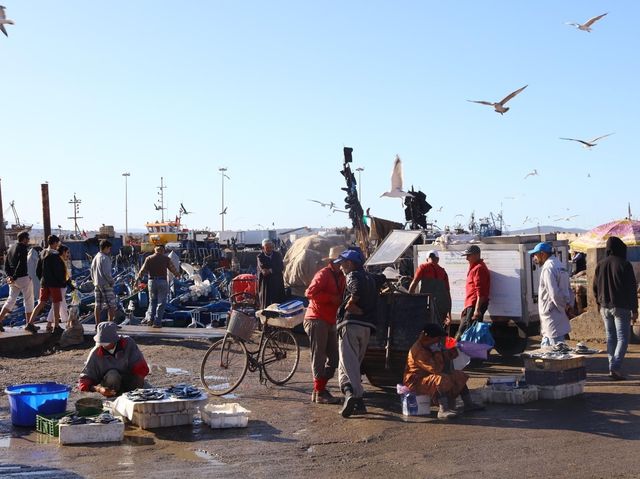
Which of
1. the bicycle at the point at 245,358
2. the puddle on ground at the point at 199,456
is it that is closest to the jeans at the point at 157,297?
the bicycle at the point at 245,358

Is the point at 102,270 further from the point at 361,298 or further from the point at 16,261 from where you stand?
the point at 361,298

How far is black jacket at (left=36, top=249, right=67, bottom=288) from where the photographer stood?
14859mm

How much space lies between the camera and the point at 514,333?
13.1 meters

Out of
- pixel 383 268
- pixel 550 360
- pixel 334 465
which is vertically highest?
pixel 383 268

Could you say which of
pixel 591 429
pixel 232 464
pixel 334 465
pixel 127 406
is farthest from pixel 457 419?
pixel 127 406

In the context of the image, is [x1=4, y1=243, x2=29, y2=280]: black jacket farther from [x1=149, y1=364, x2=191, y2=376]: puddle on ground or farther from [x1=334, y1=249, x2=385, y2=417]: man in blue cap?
[x1=334, y1=249, x2=385, y2=417]: man in blue cap

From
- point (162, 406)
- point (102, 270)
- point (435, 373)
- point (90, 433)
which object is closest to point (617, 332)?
point (435, 373)

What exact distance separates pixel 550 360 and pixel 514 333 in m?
3.66

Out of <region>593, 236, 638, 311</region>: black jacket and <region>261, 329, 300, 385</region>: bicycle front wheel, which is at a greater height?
<region>593, 236, 638, 311</region>: black jacket

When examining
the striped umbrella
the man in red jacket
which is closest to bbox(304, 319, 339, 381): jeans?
the man in red jacket

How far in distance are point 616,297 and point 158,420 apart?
5.64m

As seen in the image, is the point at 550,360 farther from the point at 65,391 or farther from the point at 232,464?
the point at 65,391

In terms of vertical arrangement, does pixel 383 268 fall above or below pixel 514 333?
above

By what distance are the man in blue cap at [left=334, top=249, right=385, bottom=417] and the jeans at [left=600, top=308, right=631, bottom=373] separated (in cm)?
328
